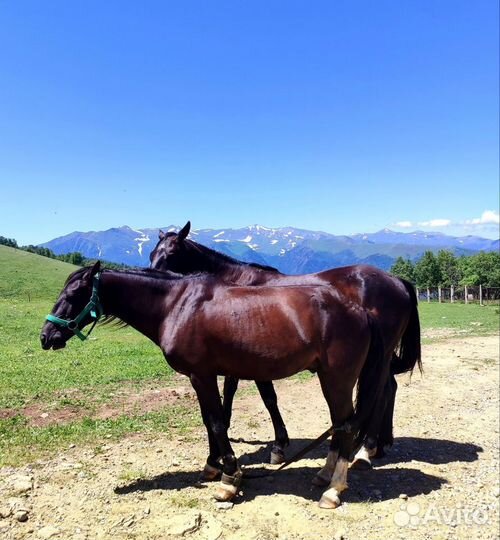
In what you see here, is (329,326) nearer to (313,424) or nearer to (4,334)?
(313,424)

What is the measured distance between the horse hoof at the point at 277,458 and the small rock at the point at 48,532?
246cm

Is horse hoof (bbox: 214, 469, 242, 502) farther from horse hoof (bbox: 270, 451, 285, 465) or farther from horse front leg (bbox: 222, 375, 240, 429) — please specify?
horse front leg (bbox: 222, 375, 240, 429)

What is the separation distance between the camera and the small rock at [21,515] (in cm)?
367

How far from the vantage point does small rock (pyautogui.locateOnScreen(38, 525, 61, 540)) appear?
3484mm

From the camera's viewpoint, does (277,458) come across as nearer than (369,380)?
No

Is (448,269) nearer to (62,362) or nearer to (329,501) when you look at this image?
(62,362)

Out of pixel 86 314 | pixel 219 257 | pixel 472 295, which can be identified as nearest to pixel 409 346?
pixel 219 257

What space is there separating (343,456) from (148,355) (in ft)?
29.1

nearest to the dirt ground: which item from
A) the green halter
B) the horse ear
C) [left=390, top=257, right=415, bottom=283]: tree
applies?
the green halter

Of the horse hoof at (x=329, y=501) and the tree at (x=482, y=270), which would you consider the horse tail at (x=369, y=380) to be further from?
the tree at (x=482, y=270)

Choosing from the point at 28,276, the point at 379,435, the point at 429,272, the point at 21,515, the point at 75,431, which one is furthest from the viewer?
the point at 429,272

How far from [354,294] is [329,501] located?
2.24 metres

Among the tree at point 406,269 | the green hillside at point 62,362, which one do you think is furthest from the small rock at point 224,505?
the tree at point 406,269

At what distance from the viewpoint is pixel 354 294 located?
5.11 m
